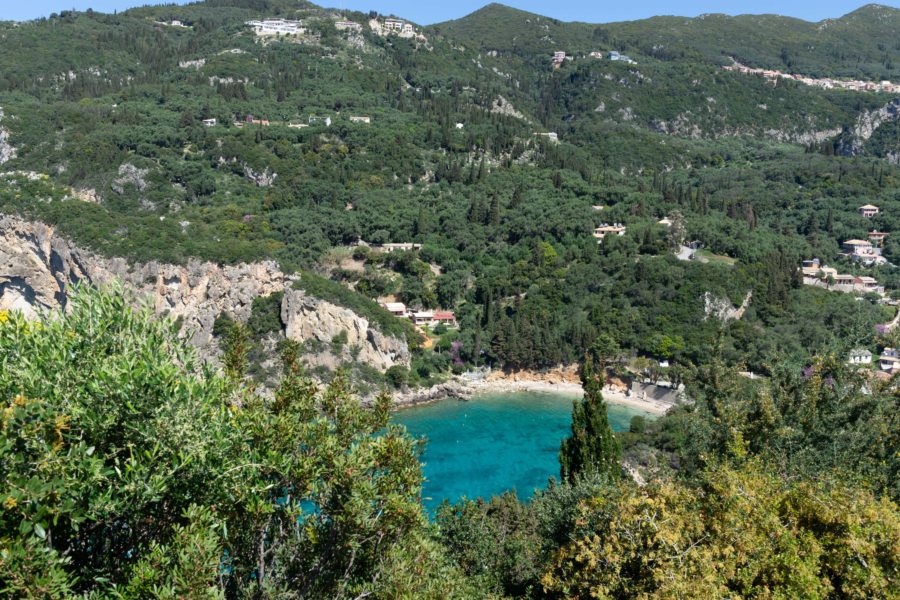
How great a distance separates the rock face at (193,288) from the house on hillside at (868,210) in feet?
173

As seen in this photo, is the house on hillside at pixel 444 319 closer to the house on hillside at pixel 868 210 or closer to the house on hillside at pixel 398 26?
the house on hillside at pixel 868 210

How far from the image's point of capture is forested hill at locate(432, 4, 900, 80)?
138875mm

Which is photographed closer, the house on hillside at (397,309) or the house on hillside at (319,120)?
the house on hillside at (397,309)

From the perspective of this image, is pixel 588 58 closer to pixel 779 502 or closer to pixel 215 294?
pixel 215 294

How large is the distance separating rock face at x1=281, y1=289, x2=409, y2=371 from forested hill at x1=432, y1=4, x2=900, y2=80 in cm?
10332

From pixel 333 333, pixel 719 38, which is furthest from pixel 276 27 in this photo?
pixel 719 38

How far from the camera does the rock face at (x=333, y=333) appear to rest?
3803cm

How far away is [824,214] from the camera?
6309 cm

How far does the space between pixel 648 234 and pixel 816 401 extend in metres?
40.0

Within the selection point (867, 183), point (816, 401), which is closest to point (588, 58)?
point (867, 183)

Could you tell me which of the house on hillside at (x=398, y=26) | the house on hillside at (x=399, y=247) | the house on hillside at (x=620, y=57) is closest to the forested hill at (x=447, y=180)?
the house on hillside at (x=399, y=247)

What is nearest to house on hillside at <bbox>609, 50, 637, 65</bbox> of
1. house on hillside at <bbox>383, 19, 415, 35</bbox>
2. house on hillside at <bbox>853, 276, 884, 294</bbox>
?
house on hillside at <bbox>383, 19, 415, 35</bbox>

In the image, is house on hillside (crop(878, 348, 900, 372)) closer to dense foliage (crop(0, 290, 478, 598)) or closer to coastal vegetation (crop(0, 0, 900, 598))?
coastal vegetation (crop(0, 0, 900, 598))

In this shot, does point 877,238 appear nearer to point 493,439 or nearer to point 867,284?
point 867,284
